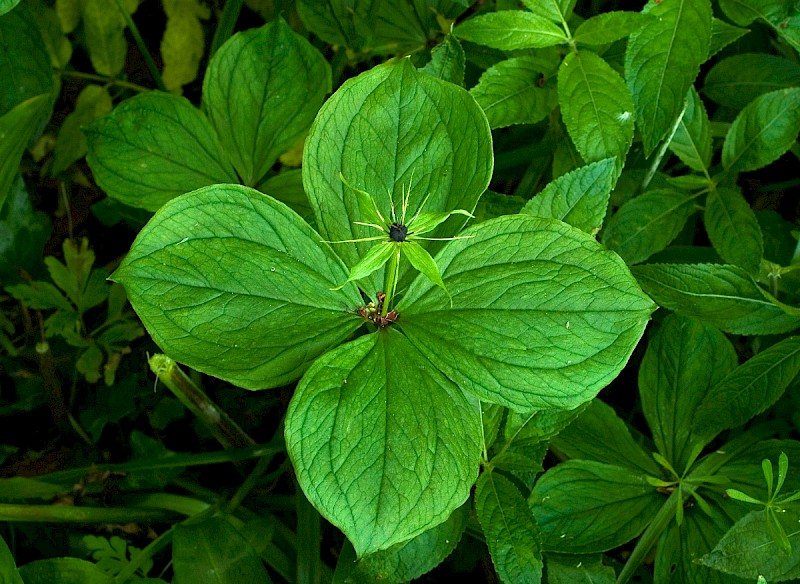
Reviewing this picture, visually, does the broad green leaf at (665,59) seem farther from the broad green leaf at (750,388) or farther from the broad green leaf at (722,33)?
the broad green leaf at (750,388)

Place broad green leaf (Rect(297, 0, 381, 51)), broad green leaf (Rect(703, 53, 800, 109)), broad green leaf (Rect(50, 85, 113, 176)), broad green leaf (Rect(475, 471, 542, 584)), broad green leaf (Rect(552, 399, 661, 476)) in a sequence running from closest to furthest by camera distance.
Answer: broad green leaf (Rect(475, 471, 542, 584)), broad green leaf (Rect(552, 399, 661, 476)), broad green leaf (Rect(297, 0, 381, 51)), broad green leaf (Rect(703, 53, 800, 109)), broad green leaf (Rect(50, 85, 113, 176))

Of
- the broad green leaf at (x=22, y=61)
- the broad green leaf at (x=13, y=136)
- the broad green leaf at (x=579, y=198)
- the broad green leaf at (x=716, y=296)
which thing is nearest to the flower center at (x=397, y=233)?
the broad green leaf at (x=579, y=198)

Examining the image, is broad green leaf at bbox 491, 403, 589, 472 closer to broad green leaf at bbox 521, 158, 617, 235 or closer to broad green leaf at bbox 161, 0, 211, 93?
broad green leaf at bbox 521, 158, 617, 235

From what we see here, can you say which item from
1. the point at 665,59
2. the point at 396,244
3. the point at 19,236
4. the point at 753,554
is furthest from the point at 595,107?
the point at 19,236

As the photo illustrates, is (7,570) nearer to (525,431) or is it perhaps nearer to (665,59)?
(525,431)

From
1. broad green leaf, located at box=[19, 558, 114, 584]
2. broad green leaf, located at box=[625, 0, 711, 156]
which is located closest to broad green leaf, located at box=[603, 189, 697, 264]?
broad green leaf, located at box=[625, 0, 711, 156]

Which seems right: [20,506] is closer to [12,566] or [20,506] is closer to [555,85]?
[12,566]
